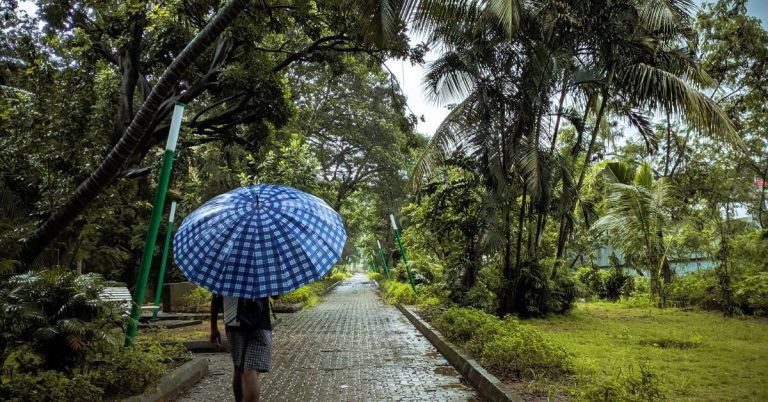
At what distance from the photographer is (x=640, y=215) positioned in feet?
46.6

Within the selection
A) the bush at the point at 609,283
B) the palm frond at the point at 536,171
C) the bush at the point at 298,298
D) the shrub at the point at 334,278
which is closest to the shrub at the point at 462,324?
the palm frond at the point at 536,171

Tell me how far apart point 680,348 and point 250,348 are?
6.87 metres

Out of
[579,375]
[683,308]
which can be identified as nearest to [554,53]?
[579,375]

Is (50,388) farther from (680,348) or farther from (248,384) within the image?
(680,348)

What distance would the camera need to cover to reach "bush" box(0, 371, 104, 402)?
3.94 m

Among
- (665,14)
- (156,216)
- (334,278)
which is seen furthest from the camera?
(334,278)

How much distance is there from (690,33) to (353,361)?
30.9ft

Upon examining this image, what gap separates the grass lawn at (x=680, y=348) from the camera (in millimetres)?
5461

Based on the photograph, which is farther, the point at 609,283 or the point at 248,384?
the point at 609,283

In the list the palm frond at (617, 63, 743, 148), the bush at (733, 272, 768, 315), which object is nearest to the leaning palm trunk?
the palm frond at (617, 63, 743, 148)

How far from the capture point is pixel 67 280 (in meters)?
4.87

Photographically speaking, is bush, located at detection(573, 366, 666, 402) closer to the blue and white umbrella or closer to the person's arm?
the blue and white umbrella

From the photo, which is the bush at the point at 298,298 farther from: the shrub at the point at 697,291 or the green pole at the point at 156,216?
the green pole at the point at 156,216

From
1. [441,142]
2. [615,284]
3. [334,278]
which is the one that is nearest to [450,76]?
[441,142]
